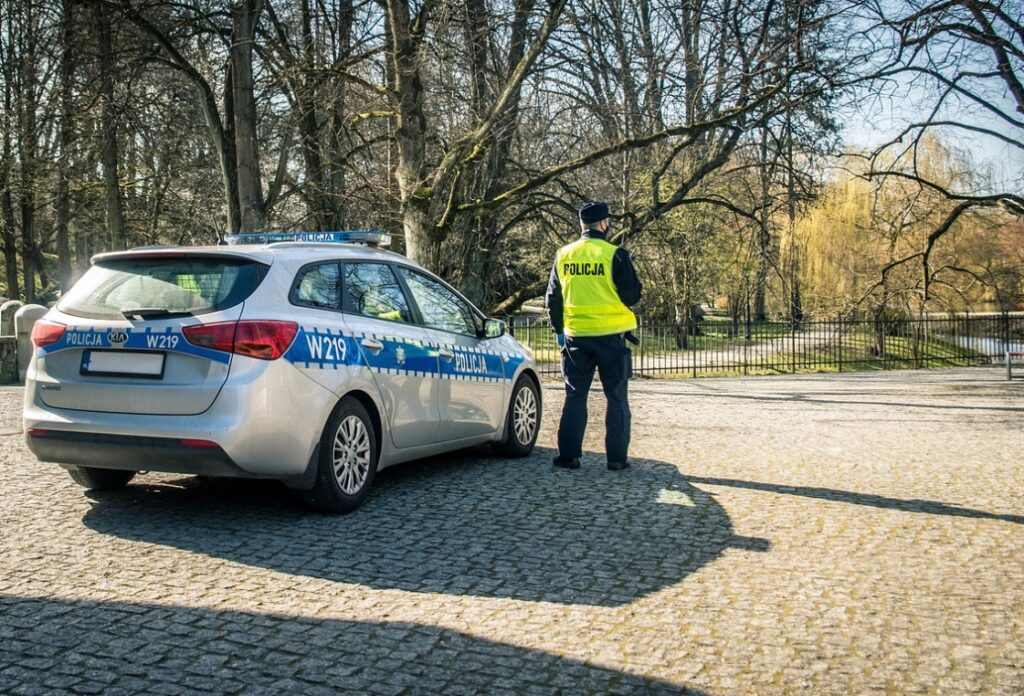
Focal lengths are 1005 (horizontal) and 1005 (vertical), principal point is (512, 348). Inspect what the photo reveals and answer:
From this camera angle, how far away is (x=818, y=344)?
2391 centimetres

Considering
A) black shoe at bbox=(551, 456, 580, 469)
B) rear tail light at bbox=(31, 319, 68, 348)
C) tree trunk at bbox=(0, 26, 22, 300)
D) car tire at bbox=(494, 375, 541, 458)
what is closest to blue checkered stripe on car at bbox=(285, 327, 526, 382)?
car tire at bbox=(494, 375, 541, 458)

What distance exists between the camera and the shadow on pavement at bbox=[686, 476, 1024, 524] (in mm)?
6559

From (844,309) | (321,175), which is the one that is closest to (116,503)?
(321,175)

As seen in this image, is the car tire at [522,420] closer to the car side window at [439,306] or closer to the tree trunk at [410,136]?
the car side window at [439,306]

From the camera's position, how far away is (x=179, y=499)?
6633 mm

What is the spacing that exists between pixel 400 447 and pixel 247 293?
1.67m

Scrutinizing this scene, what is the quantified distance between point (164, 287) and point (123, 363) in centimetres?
50

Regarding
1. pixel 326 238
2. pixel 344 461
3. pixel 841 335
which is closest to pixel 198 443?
pixel 344 461

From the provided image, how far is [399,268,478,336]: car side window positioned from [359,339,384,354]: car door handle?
851 mm

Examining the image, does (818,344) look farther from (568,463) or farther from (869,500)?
(869,500)

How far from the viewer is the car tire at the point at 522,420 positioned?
8.51 meters

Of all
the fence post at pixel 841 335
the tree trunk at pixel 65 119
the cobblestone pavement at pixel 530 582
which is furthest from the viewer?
the fence post at pixel 841 335

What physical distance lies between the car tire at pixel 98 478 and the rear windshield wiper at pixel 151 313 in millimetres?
1285

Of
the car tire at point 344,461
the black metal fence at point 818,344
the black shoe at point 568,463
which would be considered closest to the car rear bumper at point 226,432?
the car tire at point 344,461
